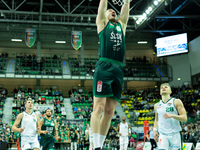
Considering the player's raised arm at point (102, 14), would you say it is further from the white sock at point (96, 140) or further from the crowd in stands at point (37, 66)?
the crowd in stands at point (37, 66)

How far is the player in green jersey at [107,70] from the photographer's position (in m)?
4.50

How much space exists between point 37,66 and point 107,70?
30.1m

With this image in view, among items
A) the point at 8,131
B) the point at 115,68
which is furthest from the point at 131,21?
the point at 115,68

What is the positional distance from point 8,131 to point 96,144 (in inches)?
746

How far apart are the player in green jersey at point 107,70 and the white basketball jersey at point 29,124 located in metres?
4.59

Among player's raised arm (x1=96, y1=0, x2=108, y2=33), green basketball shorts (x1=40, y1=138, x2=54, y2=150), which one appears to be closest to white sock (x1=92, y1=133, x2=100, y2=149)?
player's raised arm (x1=96, y1=0, x2=108, y2=33)

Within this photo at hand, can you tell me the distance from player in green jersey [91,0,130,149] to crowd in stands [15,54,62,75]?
29.2 m

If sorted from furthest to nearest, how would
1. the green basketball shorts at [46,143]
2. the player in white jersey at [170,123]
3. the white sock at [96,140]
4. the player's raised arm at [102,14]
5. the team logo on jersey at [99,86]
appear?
1. the green basketball shorts at [46,143]
2. the player in white jersey at [170,123]
3. the player's raised arm at [102,14]
4. the team logo on jersey at [99,86]
5. the white sock at [96,140]

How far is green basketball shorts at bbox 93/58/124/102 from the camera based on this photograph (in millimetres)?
4504

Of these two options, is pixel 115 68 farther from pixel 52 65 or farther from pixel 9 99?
pixel 52 65

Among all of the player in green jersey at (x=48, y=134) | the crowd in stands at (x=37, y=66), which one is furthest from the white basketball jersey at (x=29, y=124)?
the crowd in stands at (x=37, y=66)

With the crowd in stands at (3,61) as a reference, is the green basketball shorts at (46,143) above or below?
below

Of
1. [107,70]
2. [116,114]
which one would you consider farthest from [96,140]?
[116,114]

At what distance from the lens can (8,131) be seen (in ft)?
71.7
